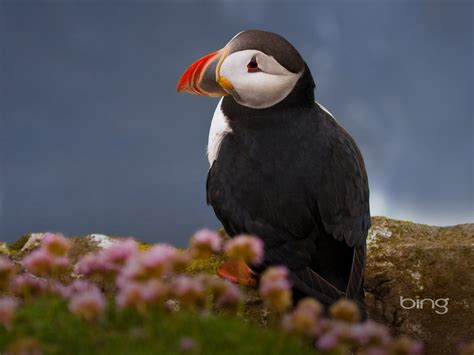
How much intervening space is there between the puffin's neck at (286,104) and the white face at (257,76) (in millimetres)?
49

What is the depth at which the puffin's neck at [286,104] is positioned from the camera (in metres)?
6.15

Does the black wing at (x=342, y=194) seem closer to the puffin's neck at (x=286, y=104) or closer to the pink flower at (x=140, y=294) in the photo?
the puffin's neck at (x=286, y=104)

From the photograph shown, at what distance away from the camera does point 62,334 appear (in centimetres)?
353

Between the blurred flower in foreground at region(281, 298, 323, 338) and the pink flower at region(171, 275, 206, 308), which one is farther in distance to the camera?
the pink flower at region(171, 275, 206, 308)

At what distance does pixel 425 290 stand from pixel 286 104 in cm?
245

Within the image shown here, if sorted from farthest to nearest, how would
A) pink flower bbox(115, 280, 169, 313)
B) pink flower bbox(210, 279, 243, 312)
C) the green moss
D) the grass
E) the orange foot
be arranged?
the green moss
the orange foot
pink flower bbox(210, 279, 243, 312)
the grass
pink flower bbox(115, 280, 169, 313)

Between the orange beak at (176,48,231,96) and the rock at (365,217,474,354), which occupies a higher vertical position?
the orange beak at (176,48,231,96)

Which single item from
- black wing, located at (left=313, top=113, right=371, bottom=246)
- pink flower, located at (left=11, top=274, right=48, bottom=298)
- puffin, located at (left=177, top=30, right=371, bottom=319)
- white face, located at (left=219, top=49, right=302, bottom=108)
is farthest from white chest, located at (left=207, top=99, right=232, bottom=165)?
pink flower, located at (left=11, top=274, right=48, bottom=298)

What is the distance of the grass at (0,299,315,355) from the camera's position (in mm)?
3285

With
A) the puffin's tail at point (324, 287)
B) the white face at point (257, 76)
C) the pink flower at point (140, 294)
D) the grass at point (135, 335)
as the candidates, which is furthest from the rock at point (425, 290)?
the pink flower at point (140, 294)

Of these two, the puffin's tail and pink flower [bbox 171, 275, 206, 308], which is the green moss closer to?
the puffin's tail

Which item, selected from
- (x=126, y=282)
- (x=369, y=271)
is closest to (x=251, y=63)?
(x=369, y=271)

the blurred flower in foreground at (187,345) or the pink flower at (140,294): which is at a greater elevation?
the pink flower at (140,294)

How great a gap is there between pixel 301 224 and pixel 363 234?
2.02 feet
